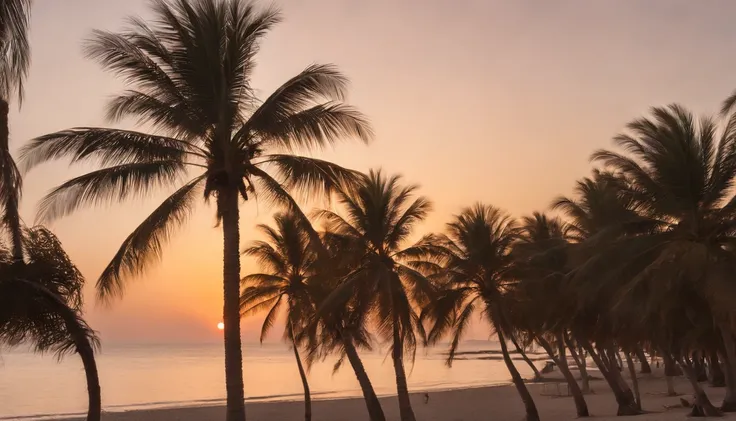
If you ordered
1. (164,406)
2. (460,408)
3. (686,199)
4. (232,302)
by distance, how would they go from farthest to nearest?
(164,406)
(460,408)
(686,199)
(232,302)

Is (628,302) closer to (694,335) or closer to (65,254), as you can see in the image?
(694,335)

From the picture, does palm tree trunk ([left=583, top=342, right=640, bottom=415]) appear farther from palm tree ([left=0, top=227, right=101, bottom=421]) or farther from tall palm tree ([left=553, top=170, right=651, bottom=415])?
palm tree ([left=0, top=227, right=101, bottom=421])

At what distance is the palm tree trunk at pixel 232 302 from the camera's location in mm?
11570

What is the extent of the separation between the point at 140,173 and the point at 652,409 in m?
22.0

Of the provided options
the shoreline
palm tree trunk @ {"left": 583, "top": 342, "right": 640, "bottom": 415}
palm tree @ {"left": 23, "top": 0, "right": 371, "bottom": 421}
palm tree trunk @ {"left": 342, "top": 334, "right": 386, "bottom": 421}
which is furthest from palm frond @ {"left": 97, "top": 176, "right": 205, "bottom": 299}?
the shoreline

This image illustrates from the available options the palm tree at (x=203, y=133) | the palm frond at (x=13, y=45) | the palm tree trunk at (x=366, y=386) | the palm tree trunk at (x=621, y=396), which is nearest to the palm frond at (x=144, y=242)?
the palm tree at (x=203, y=133)

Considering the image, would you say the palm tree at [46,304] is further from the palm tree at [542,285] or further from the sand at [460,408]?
the sand at [460,408]

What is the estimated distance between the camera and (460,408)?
112 feet

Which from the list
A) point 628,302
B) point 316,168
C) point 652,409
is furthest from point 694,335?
point 316,168

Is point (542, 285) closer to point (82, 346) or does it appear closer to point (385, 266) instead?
point (385, 266)

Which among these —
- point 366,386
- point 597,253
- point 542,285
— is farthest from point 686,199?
point 366,386

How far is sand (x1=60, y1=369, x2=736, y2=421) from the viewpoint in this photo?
28.6 meters

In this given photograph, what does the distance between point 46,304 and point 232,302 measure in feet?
10.8

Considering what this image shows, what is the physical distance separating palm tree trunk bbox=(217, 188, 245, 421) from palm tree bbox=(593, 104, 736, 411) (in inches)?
399
